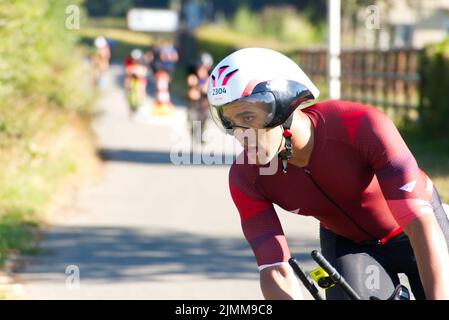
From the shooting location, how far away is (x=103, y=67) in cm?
3834

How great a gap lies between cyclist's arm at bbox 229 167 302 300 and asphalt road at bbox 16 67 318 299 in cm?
443

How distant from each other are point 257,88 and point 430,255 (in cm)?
82

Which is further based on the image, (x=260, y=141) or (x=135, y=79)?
(x=135, y=79)

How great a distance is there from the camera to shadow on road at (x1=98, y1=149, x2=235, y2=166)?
21.0 m

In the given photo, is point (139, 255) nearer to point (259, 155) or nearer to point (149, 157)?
point (259, 155)

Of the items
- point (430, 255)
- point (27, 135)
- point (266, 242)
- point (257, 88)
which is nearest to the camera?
point (430, 255)

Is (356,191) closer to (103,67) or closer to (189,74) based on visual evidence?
(189,74)

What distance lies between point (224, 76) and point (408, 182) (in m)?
0.72

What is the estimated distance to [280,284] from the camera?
4262mm

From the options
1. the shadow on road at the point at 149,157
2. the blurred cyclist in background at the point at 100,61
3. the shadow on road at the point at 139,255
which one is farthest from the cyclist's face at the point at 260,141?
the blurred cyclist in background at the point at 100,61

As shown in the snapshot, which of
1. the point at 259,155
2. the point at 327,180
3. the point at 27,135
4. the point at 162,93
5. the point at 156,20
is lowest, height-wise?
the point at 156,20

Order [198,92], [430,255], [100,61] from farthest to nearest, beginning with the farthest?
1. [100,61]
2. [198,92]
3. [430,255]

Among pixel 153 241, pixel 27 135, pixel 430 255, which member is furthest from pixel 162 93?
pixel 430 255

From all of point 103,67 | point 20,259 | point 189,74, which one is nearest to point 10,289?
point 20,259
